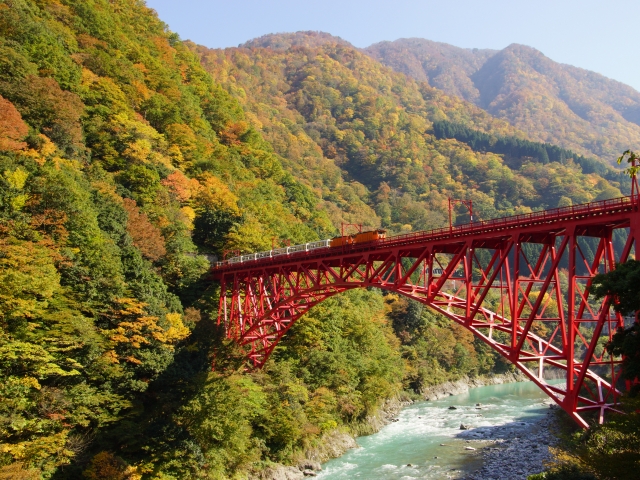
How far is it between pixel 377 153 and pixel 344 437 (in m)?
82.1

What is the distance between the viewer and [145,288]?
27281 mm

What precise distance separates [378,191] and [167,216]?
2599 inches

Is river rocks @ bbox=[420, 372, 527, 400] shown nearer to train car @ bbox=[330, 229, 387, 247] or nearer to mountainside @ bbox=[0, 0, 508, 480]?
mountainside @ bbox=[0, 0, 508, 480]

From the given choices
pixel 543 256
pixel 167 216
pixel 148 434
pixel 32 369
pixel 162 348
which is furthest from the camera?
pixel 167 216

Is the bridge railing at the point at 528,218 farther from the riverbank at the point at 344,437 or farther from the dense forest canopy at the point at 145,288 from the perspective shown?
the riverbank at the point at 344,437

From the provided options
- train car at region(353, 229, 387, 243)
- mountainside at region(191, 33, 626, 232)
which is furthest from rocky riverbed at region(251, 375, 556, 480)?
mountainside at region(191, 33, 626, 232)

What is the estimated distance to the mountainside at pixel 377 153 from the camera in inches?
3583

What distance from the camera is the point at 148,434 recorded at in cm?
2269

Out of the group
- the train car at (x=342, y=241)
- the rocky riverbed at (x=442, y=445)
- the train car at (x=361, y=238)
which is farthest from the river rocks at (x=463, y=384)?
the train car at (x=361, y=238)

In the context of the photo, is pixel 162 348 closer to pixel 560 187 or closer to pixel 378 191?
pixel 378 191

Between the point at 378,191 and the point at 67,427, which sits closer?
the point at 67,427

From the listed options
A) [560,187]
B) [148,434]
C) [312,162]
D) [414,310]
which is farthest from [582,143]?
[148,434]

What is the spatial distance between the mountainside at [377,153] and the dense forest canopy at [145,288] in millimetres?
22513

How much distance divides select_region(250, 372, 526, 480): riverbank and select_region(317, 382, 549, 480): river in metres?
0.50
